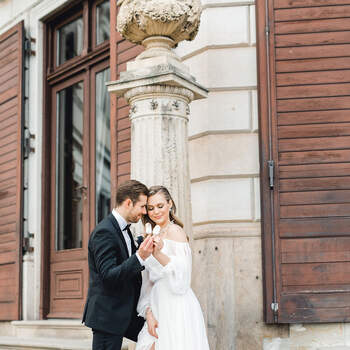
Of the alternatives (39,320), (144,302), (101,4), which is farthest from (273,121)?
(39,320)

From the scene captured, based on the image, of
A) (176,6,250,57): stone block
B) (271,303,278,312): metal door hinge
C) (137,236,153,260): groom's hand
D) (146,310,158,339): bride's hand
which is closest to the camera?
(137,236,153,260): groom's hand

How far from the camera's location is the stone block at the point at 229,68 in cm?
654

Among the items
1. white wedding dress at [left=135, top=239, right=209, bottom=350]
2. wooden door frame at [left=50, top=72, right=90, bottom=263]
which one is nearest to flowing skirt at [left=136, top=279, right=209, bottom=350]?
white wedding dress at [left=135, top=239, right=209, bottom=350]

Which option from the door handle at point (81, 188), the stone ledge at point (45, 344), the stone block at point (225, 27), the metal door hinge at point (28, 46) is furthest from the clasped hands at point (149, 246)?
the metal door hinge at point (28, 46)

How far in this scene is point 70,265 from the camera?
334 inches

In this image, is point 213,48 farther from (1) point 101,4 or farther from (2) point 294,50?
(1) point 101,4

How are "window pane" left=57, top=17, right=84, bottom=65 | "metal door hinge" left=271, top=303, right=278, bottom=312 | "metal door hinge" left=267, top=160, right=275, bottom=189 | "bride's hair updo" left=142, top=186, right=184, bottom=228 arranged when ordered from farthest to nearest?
1. "window pane" left=57, top=17, right=84, bottom=65
2. "metal door hinge" left=267, top=160, right=275, bottom=189
3. "metal door hinge" left=271, top=303, right=278, bottom=312
4. "bride's hair updo" left=142, top=186, right=184, bottom=228

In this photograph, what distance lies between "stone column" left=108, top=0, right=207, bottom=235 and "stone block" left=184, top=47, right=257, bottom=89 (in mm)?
1235

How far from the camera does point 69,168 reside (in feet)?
29.3

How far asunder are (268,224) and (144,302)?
2.00 m

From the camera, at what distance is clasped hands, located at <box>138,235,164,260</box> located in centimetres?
409

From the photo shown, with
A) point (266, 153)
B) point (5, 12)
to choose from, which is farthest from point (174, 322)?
point (5, 12)

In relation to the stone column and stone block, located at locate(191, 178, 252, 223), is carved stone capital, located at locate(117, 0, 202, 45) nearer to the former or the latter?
the stone column

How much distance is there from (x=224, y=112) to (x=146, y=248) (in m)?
2.71
